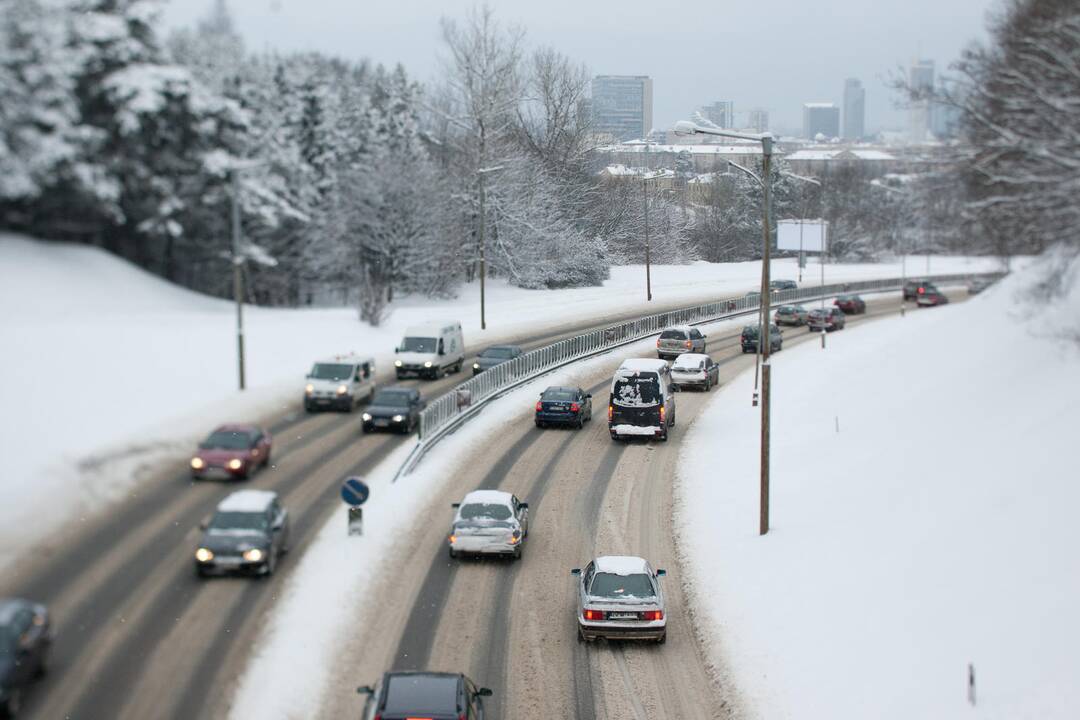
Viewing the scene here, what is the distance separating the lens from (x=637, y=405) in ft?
123

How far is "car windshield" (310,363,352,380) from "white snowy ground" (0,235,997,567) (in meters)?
1.74

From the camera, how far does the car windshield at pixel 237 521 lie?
2258cm

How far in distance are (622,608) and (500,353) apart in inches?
1122

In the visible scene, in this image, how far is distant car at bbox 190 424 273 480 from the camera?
2878 centimetres

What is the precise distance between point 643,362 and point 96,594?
22509 millimetres

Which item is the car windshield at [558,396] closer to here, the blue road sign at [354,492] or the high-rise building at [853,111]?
the blue road sign at [354,492]

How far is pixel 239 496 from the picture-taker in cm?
2333

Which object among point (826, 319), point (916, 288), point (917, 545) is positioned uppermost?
point (916, 288)

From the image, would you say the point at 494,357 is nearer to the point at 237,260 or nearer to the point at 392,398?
the point at 392,398

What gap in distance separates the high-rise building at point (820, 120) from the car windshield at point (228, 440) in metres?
32.6

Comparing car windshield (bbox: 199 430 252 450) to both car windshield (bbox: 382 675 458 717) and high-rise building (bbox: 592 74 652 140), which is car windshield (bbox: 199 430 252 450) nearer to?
car windshield (bbox: 382 675 458 717)

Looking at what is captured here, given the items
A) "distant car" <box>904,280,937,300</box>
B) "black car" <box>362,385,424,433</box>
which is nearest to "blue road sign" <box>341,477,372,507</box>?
"black car" <box>362,385,424,433</box>

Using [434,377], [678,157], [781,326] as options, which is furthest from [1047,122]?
[781,326]

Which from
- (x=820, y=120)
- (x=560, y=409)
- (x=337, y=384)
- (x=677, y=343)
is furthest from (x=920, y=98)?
(x=820, y=120)
